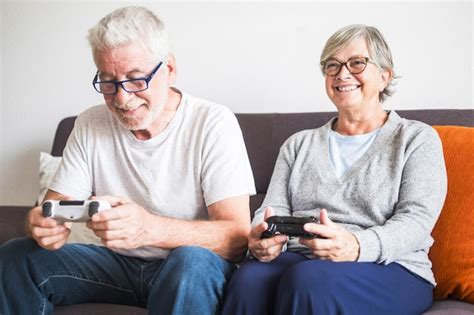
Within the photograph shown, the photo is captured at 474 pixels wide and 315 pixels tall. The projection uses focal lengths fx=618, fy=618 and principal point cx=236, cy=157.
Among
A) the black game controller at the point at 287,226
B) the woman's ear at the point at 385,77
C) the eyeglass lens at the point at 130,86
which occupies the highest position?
the eyeglass lens at the point at 130,86

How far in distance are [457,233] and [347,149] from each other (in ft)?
1.14

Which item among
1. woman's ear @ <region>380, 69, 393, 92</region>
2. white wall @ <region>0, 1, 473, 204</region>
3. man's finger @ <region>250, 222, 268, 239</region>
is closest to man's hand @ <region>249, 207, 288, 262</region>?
man's finger @ <region>250, 222, 268, 239</region>

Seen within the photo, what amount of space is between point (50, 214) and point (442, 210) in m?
0.96

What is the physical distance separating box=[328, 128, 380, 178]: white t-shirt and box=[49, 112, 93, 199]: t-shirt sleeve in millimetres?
648

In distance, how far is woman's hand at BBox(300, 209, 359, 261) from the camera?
129 centimetres

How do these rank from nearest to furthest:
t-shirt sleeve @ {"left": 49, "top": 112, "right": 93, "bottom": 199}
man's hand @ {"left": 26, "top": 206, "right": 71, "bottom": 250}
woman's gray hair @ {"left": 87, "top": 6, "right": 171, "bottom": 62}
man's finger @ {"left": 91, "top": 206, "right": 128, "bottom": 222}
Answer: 1. man's finger @ {"left": 91, "top": 206, "right": 128, "bottom": 222}
2. man's hand @ {"left": 26, "top": 206, "right": 71, "bottom": 250}
3. woman's gray hair @ {"left": 87, "top": 6, "right": 171, "bottom": 62}
4. t-shirt sleeve @ {"left": 49, "top": 112, "right": 93, "bottom": 199}

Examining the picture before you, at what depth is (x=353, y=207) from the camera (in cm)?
153

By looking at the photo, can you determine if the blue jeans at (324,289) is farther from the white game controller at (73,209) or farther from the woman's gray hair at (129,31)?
the woman's gray hair at (129,31)

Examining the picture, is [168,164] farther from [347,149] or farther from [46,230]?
[347,149]

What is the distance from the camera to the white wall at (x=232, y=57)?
2209 millimetres

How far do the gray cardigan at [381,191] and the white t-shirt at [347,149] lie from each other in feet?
0.06

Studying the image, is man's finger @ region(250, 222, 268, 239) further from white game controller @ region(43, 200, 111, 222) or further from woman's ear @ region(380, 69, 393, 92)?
woman's ear @ region(380, 69, 393, 92)

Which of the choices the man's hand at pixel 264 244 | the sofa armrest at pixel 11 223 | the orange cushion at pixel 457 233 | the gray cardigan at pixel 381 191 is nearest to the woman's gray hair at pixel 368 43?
the gray cardigan at pixel 381 191

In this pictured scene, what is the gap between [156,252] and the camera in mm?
1497
